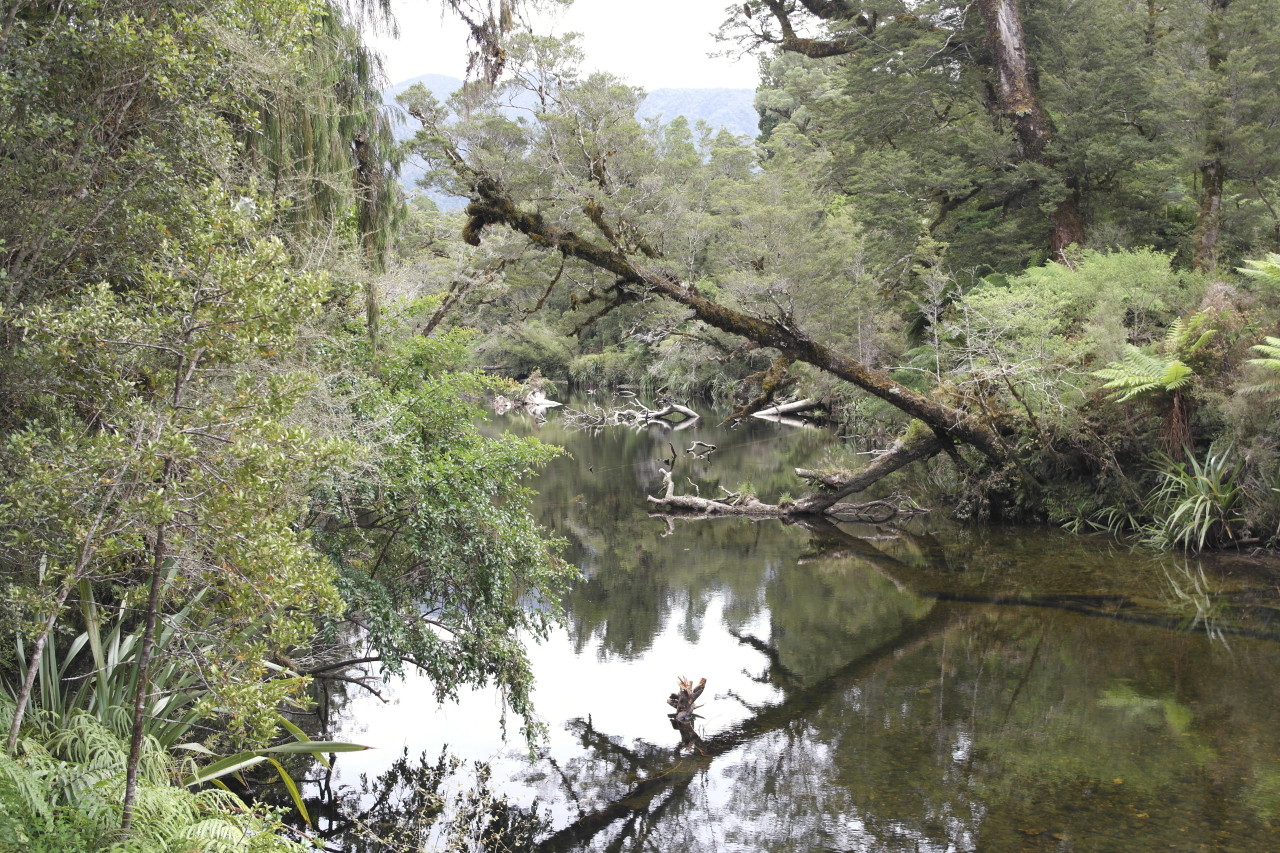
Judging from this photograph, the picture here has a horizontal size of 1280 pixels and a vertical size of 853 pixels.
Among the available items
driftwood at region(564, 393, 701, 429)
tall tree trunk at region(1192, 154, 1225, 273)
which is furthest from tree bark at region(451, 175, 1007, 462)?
driftwood at region(564, 393, 701, 429)

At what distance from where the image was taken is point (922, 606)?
9.60 m

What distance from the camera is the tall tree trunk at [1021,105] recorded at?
14766 millimetres

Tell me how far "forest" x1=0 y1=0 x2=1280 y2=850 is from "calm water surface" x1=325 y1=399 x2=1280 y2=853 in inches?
30.3

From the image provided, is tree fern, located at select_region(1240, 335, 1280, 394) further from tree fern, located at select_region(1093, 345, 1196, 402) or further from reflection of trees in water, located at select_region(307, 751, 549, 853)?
reflection of trees in water, located at select_region(307, 751, 549, 853)

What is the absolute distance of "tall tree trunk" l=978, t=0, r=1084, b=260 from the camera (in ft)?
48.4

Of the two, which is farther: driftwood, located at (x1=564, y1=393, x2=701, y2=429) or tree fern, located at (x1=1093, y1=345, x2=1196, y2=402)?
driftwood, located at (x1=564, y1=393, x2=701, y2=429)

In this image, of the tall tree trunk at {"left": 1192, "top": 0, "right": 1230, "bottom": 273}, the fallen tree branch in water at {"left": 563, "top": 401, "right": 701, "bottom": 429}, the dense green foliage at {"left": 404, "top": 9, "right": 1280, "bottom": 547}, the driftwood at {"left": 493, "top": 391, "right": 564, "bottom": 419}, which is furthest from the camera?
the driftwood at {"left": 493, "top": 391, "right": 564, "bottom": 419}

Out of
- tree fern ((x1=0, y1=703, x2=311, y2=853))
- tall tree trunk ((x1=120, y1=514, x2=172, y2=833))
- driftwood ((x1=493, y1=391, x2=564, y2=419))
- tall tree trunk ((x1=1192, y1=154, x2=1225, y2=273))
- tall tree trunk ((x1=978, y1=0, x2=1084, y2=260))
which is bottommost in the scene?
driftwood ((x1=493, y1=391, x2=564, y2=419))

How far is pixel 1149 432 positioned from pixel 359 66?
10.3 metres

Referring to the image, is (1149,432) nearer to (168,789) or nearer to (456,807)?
(456,807)

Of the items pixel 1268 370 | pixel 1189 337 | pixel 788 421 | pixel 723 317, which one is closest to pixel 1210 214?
pixel 1189 337

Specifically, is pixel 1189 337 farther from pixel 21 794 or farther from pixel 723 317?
pixel 21 794

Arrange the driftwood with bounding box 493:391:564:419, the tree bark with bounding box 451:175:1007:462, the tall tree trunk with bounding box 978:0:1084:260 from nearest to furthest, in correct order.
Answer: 1. the tree bark with bounding box 451:175:1007:462
2. the tall tree trunk with bounding box 978:0:1084:260
3. the driftwood with bounding box 493:391:564:419

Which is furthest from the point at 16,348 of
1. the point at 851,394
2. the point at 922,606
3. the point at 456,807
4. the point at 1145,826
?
the point at 851,394
